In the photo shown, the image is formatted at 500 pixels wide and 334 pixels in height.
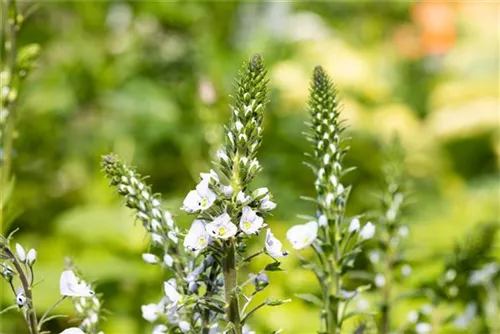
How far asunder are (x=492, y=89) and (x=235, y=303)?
3.97 meters

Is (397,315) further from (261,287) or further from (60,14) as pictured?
(60,14)

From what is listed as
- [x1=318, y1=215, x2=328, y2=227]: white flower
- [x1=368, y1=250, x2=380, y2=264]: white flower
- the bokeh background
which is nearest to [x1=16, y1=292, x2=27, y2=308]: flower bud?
[x1=318, y1=215, x2=328, y2=227]: white flower

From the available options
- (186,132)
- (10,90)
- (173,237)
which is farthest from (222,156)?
(186,132)

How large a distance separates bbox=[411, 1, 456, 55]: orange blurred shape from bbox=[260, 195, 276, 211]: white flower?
4.66 metres

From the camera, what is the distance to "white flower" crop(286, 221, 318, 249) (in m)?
0.84

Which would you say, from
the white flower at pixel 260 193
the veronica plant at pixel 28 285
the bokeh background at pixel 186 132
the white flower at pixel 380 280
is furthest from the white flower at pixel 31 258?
the bokeh background at pixel 186 132

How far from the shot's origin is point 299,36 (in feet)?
15.6

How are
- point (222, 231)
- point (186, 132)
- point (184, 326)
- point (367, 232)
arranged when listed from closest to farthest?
point (222, 231)
point (184, 326)
point (367, 232)
point (186, 132)

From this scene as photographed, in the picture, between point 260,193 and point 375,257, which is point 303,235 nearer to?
point 260,193

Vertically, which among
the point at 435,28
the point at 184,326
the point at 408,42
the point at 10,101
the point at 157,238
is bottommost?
the point at 184,326

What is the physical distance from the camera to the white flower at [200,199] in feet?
2.28

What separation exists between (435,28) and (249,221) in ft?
A: 15.4

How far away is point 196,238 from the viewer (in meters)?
0.70

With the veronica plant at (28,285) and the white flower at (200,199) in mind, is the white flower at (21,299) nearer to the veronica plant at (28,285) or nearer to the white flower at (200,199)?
the veronica plant at (28,285)
